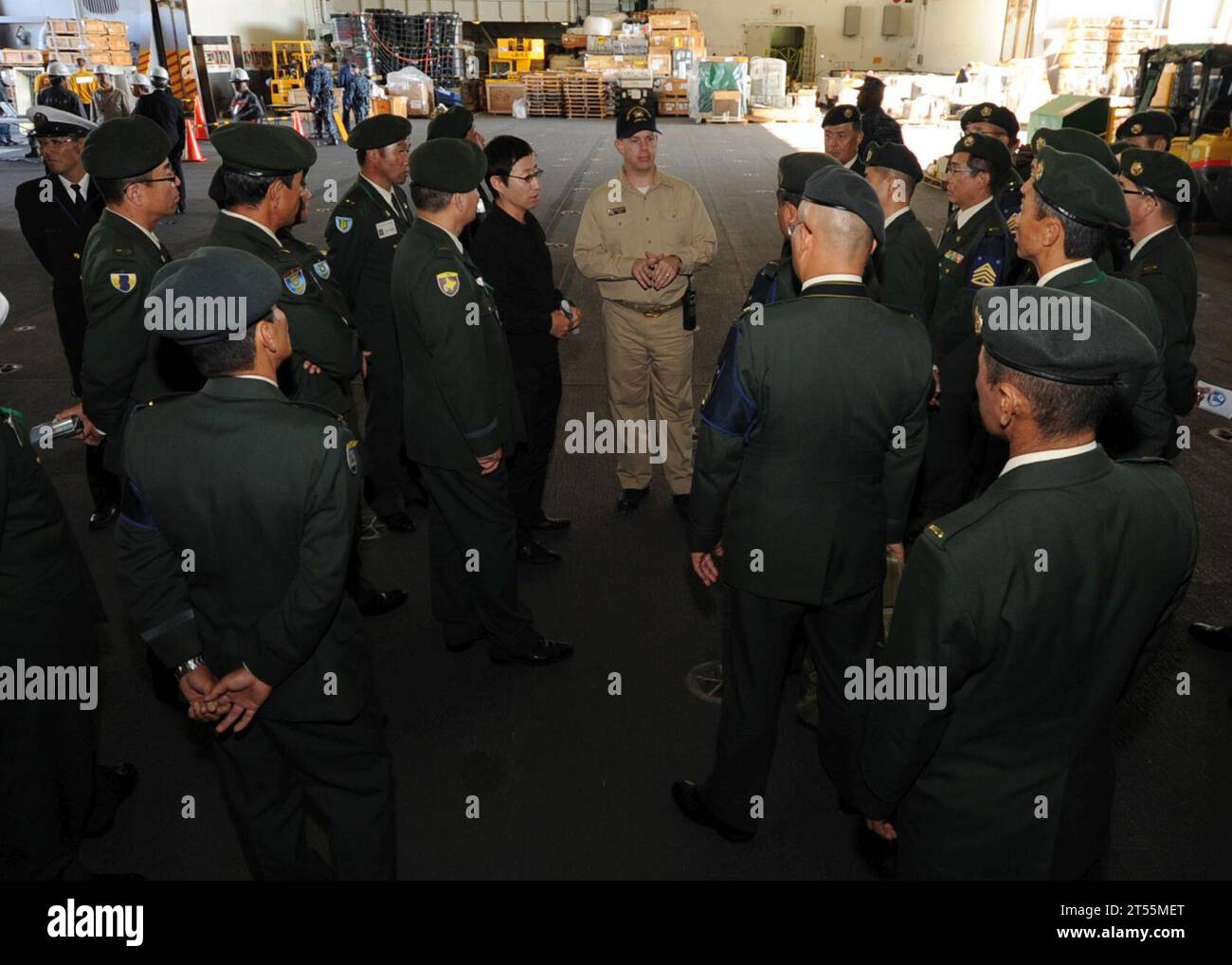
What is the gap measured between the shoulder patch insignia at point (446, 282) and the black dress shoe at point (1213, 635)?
140 inches

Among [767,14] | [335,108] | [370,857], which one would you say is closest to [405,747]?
[370,857]

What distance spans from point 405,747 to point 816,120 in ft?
87.6

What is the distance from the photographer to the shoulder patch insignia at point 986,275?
4203 millimetres

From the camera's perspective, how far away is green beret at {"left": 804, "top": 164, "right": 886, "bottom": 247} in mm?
2359

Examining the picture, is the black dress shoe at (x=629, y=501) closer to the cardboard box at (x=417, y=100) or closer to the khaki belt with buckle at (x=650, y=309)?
the khaki belt with buckle at (x=650, y=309)

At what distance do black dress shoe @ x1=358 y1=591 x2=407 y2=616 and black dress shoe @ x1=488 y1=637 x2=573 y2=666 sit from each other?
66cm

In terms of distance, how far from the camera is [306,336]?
3.41 meters

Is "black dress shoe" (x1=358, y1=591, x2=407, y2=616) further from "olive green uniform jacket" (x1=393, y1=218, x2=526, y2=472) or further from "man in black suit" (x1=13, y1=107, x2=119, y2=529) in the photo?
"man in black suit" (x1=13, y1=107, x2=119, y2=529)

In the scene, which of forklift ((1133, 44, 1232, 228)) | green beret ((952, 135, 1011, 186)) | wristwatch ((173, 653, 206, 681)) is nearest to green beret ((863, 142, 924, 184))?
green beret ((952, 135, 1011, 186))

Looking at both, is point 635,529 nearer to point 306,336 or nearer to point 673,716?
point 673,716

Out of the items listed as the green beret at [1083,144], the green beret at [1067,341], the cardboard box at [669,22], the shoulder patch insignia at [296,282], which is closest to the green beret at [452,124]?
the shoulder patch insignia at [296,282]

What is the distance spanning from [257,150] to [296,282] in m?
0.47

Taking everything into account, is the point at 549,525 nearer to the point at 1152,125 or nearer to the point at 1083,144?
the point at 1083,144

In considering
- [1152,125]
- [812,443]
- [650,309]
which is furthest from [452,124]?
[1152,125]
